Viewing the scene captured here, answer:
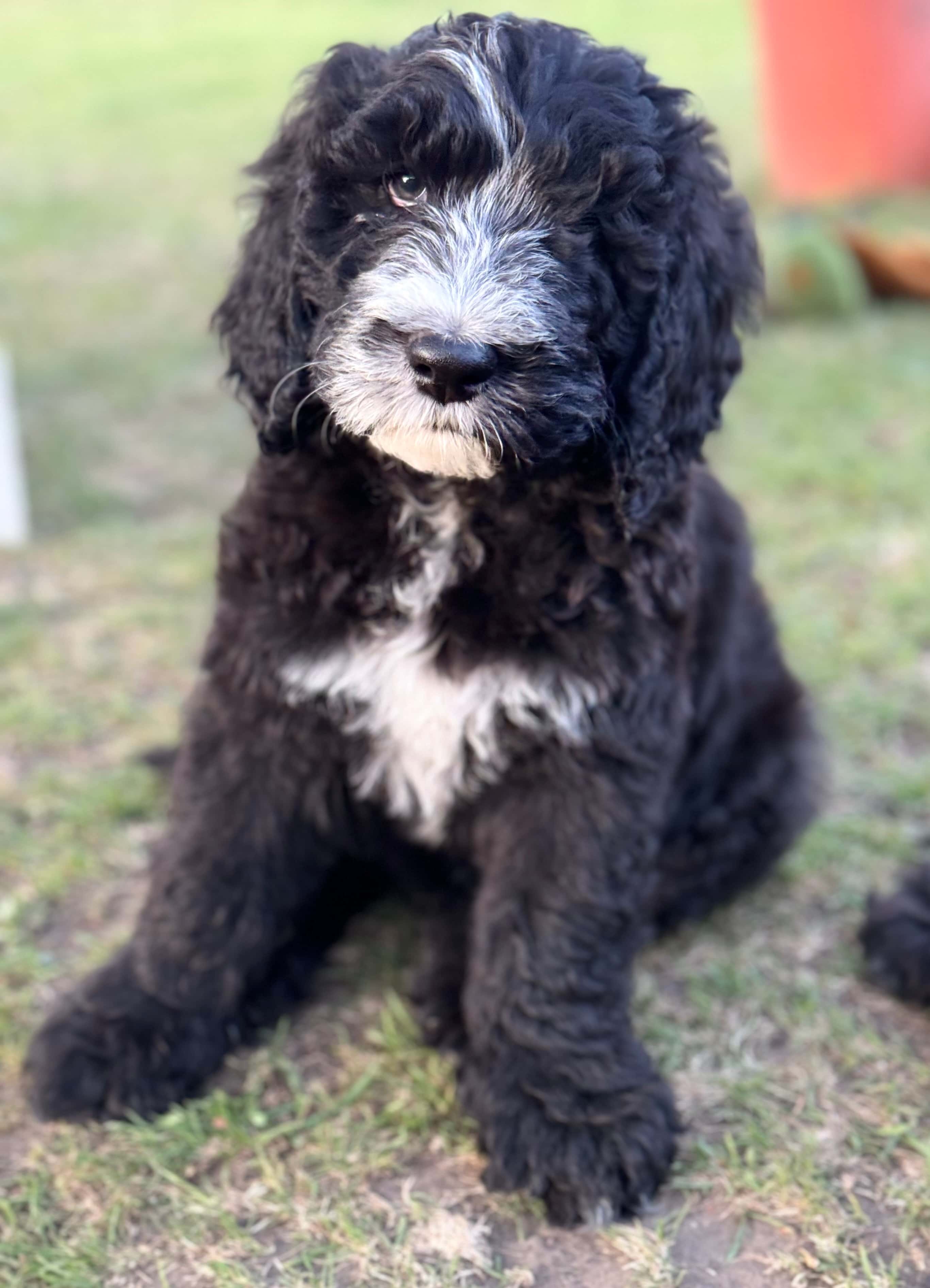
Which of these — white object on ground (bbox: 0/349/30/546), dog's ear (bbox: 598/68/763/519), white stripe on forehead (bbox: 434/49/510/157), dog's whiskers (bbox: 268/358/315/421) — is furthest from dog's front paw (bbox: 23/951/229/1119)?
white object on ground (bbox: 0/349/30/546)

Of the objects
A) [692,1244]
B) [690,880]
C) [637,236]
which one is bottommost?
[692,1244]

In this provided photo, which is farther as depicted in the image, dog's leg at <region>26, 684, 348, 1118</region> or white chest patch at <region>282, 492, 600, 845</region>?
dog's leg at <region>26, 684, 348, 1118</region>

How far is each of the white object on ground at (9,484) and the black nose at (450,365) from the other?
330cm

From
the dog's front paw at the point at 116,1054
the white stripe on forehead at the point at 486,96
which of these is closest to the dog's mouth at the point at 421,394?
the white stripe on forehead at the point at 486,96

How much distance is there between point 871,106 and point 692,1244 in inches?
286

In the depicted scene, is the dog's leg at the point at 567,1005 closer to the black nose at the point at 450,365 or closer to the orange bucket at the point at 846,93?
the black nose at the point at 450,365

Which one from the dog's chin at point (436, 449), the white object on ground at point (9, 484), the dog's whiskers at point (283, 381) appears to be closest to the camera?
the dog's chin at point (436, 449)

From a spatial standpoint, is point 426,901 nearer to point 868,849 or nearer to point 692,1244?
point 692,1244

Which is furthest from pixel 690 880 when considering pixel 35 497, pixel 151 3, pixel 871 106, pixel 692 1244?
pixel 151 3

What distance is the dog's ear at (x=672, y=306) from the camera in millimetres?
2551

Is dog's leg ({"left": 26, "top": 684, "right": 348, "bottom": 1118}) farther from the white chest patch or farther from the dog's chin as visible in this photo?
the dog's chin

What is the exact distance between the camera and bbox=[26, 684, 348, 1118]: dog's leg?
294 cm

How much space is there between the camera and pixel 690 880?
3498 mm

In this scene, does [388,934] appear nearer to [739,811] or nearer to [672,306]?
[739,811]
